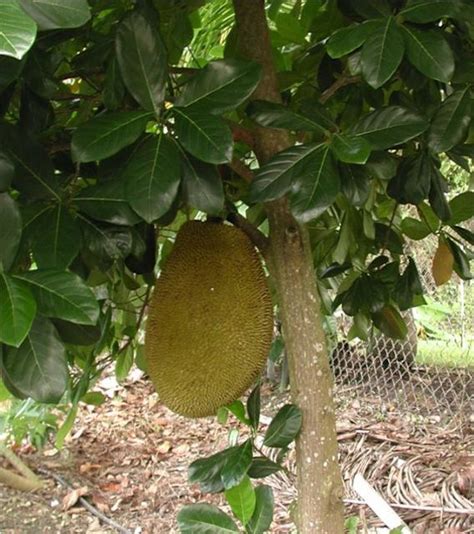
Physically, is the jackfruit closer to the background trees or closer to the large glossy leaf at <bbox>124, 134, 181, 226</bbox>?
the background trees

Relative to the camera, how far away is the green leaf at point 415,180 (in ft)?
2.61

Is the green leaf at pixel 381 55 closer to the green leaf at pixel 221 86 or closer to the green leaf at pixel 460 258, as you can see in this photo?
the green leaf at pixel 221 86

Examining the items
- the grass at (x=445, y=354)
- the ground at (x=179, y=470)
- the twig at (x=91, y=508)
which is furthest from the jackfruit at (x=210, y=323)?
the grass at (x=445, y=354)

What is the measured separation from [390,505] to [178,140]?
5.19ft

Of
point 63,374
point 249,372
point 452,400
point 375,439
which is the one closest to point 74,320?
point 63,374

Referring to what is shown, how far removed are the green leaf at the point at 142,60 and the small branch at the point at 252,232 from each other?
0.93 feet

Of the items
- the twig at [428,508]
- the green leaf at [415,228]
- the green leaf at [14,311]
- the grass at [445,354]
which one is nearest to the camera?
the green leaf at [14,311]

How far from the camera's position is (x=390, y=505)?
190 centimetres

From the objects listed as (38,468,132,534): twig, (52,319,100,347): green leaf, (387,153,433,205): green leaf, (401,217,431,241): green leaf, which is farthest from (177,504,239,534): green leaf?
(38,468,132,534): twig

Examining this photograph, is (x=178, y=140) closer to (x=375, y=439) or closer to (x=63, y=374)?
(x=63, y=374)

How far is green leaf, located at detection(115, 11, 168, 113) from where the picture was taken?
591mm

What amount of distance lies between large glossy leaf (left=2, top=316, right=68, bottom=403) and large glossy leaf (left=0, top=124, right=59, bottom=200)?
0.13 metres

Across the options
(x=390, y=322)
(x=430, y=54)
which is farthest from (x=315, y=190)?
(x=390, y=322)

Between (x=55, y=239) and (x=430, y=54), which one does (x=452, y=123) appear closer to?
(x=430, y=54)
